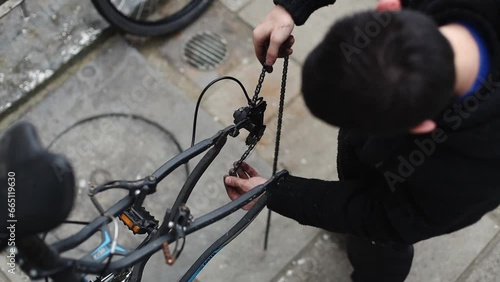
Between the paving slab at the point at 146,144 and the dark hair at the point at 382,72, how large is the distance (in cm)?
137

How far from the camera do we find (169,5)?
326 cm

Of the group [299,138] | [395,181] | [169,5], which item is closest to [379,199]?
[395,181]

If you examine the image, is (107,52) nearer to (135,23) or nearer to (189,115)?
(135,23)

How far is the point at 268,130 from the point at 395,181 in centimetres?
129

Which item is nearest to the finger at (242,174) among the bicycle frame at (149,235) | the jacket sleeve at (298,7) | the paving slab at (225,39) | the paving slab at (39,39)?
the bicycle frame at (149,235)

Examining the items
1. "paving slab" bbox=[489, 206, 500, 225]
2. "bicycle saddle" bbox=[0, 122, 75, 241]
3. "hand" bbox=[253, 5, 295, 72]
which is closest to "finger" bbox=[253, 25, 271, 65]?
"hand" bbox=[253, 5, 295, 72]

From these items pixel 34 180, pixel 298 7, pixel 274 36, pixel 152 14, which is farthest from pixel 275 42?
pixel 152 14

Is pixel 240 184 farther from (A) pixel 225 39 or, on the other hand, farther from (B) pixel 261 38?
(A) pixel 225 39

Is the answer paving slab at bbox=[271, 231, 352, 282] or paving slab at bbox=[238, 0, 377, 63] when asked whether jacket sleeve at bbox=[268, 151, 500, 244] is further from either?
paving slab at bbox=[238, 0, 377, 63]

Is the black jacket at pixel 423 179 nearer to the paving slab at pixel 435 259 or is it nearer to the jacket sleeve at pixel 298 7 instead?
the jacket sleeve at pixel 298 7

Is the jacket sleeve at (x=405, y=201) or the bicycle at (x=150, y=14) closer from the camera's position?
the jacket sleeve at (x=405, y=201)

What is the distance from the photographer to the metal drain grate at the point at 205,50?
3.12 m

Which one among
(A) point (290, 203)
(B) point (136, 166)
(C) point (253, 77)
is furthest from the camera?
(C) point (253, 77)

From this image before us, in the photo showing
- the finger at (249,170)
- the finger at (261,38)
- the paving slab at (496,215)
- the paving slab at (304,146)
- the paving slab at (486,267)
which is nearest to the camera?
the finger at (261,38)
